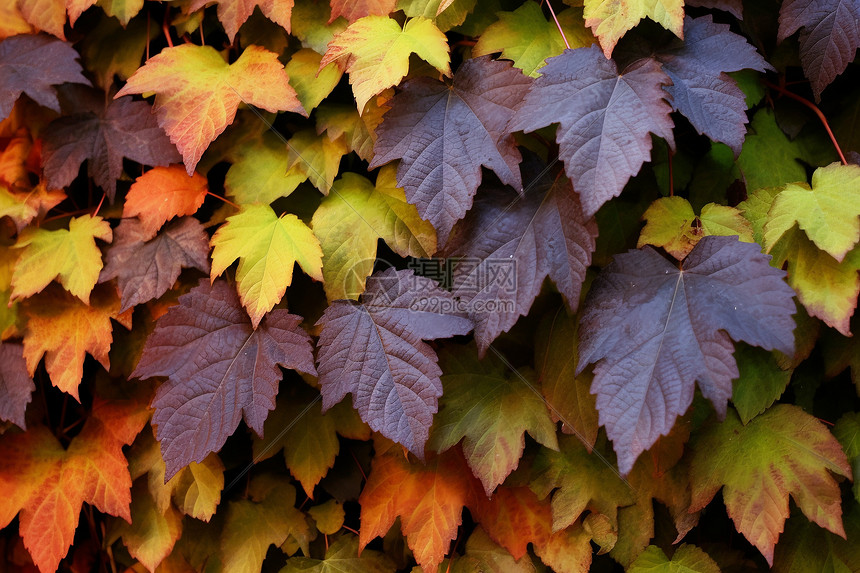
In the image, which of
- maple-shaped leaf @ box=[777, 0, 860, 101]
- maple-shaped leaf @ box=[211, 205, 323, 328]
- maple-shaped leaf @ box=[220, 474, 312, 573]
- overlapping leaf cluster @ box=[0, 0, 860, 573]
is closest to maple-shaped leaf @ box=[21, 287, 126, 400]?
overlapping leaf cluster @ box=[0, 0, 860, 573]

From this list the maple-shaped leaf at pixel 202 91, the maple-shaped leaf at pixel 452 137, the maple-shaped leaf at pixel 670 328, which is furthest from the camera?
the maple-shaped leaf at pixel 202 91

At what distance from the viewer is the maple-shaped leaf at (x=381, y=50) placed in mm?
926

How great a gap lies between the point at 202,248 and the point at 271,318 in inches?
7.7

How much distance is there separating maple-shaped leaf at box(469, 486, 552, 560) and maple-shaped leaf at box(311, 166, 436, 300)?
1.57 feet

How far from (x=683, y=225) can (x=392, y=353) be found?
1.71ft

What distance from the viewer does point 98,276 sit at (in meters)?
1.08

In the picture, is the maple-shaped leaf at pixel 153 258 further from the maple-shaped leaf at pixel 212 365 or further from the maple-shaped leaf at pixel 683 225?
the maple-shaped leaf at pixel 683 225

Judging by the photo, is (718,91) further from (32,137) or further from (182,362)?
(32,137)

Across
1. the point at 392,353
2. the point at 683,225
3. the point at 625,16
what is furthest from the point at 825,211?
the point at 392,353

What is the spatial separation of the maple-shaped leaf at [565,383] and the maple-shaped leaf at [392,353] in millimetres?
195

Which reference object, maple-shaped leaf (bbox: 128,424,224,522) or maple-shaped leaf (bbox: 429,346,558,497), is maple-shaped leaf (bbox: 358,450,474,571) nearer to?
maple-shaped leaf (bbox: 429,346,558,497)

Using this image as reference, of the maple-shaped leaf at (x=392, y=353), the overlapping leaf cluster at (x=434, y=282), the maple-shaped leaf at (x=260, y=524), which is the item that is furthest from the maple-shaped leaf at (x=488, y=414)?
the maple-shaped leaf at (x=260, y=524)

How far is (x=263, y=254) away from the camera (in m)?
1.01

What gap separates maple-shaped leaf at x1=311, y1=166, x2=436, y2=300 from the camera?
104 centimetres
